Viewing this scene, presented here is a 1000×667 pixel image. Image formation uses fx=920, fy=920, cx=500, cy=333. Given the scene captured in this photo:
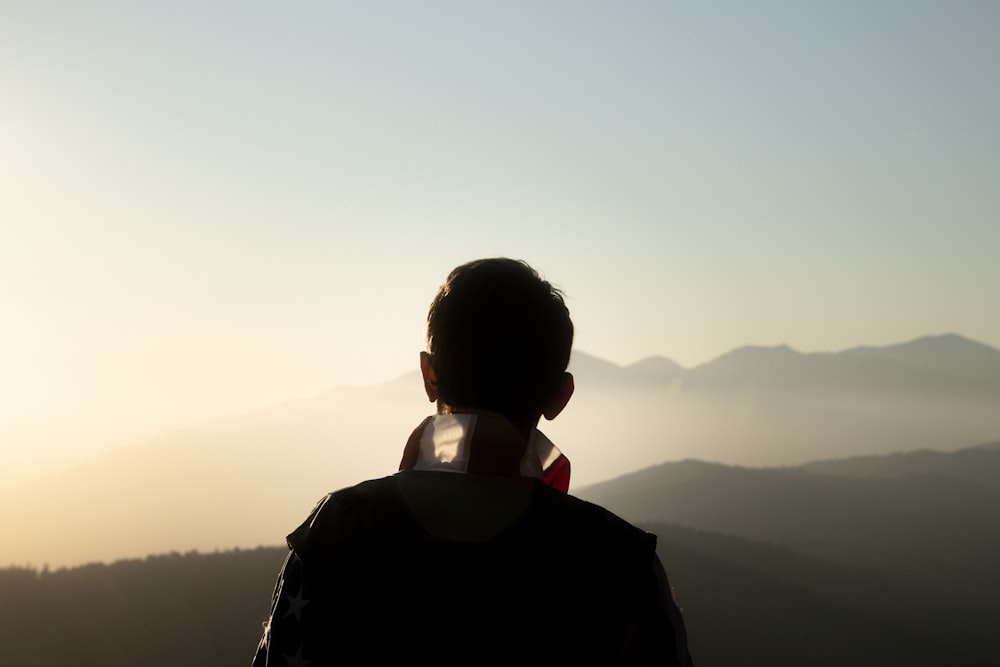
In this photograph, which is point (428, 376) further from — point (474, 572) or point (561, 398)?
point (474, 572)

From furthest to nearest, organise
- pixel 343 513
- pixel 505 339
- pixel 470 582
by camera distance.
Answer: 1. pixel 505 339
2. pixel 343 513
3. pixel 470 582

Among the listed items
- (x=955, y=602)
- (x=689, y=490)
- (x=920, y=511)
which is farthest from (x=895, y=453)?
(x=955, y=602)

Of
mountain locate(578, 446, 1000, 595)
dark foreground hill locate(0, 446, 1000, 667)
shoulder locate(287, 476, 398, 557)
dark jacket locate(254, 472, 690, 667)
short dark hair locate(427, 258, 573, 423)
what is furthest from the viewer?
mountain locate(578, 446, 1000, 595)

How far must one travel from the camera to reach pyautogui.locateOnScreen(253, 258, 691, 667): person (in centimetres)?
214

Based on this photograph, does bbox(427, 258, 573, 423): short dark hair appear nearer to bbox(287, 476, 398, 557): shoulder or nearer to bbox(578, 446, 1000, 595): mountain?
bbox(287, 476, 398, 557): shoulder

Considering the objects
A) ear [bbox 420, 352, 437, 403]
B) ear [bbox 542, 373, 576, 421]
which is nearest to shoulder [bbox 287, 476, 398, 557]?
ear [bbox 420, 352, 437, 403]

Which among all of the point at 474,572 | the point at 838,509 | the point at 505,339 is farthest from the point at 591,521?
the point at 838,509

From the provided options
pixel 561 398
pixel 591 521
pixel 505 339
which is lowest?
pixel 591 521

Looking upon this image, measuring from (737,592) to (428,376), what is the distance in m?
34.4

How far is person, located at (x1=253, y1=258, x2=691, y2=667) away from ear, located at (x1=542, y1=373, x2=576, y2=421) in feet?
0.35

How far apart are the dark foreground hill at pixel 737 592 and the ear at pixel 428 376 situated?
15716 mm

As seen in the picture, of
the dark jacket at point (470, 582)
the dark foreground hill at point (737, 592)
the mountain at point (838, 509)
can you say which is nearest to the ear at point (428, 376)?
the dark jacket at point (470, 582)

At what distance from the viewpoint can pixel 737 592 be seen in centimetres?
3431

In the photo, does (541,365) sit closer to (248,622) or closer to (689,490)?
(248,622)
